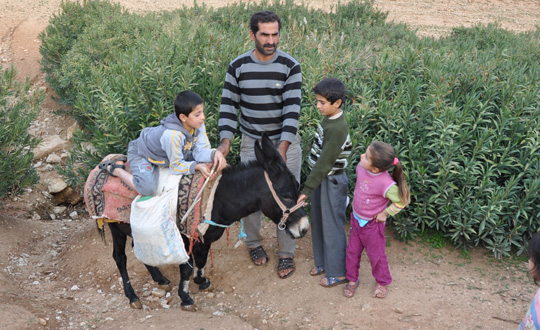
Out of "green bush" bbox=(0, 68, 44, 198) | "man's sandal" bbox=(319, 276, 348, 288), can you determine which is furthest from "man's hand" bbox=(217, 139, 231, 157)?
"green bush" bbox=(0, 68, 44, 198)

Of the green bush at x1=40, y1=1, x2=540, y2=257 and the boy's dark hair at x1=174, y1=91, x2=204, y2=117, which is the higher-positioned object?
the boy's dark hair at x1=174, y1=91, x2=204, y2=117

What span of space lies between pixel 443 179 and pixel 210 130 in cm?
286

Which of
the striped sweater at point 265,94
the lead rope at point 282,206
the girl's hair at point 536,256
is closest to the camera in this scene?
the girl's hair at point 536,256

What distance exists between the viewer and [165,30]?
28.8ft

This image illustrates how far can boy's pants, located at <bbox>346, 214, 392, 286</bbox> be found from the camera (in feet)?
13.5

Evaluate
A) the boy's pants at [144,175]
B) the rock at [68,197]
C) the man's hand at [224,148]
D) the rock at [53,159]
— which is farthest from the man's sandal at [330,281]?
the rock at [53,159]

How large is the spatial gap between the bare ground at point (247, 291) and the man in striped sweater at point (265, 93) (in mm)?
1285

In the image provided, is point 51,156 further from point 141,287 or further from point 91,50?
point 141,287

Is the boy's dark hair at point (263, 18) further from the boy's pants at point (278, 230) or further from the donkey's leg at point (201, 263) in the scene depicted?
the donkey's leg at point (201, 263)

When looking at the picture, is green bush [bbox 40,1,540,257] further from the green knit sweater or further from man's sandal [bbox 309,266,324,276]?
the green knit sweater

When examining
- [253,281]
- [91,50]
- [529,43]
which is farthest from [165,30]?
[529,43]

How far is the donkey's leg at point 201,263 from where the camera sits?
450 cm

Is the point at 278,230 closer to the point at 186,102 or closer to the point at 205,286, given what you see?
the point at 205,286

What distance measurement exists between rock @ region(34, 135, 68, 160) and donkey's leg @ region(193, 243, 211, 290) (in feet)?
17.8
